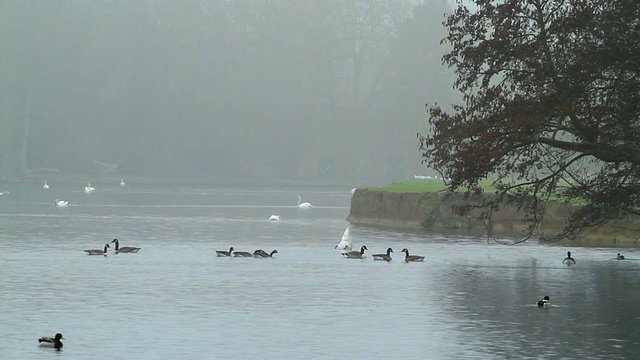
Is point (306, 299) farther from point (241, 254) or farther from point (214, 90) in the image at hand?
point (214, 90)

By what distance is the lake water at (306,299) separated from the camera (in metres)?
28.4

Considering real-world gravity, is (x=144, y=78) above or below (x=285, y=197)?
above

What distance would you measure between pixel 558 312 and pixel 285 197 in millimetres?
93805

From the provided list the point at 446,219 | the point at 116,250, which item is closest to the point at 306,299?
the point at 116,250

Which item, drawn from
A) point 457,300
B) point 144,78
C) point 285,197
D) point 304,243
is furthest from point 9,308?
point 144,78

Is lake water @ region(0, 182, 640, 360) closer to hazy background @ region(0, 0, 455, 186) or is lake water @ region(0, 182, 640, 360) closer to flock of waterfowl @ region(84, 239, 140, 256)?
flock of waterfowl @ region(84, 239, 140, 256)

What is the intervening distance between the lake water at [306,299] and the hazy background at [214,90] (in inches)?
3843

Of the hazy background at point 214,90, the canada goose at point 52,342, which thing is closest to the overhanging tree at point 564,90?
the canada goose at point 52,342

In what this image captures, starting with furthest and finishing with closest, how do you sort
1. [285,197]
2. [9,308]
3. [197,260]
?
[285,197], [197,260], [9,308]

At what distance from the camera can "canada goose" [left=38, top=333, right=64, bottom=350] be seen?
27.3 metres

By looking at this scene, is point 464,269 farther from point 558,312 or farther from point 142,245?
point 142,245

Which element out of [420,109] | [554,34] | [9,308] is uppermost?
[420,109]

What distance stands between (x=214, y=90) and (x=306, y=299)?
14227 centimetres

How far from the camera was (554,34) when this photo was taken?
3688 cm
